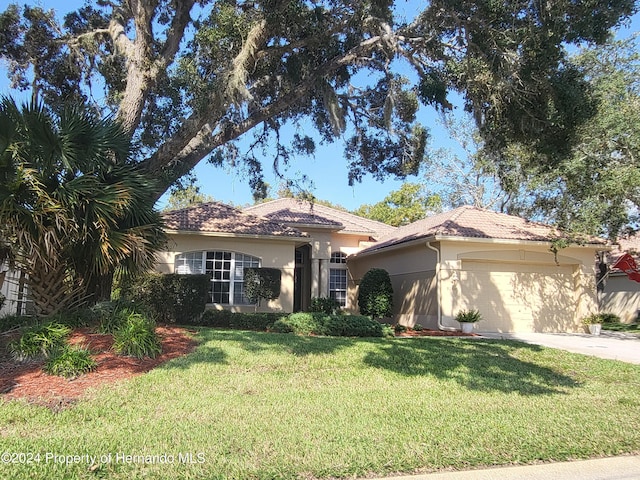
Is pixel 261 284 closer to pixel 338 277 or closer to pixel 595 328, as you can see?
pixel 338 277

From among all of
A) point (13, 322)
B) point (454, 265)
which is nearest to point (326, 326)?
point (454, 265)

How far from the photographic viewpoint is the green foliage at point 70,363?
662 cm

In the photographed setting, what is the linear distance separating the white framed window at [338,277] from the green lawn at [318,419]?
1364 centimetres

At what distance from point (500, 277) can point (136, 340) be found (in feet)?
43.1

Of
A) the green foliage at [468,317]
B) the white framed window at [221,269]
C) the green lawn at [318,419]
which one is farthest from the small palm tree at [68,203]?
the green foliage at [468,317]

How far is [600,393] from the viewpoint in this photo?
723 centimetres

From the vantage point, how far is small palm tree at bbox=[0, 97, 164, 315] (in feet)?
25.8

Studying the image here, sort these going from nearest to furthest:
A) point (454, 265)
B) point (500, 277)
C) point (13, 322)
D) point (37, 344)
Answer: point (37, 344), point (13, 322), point (454, 265), point (500, 277)

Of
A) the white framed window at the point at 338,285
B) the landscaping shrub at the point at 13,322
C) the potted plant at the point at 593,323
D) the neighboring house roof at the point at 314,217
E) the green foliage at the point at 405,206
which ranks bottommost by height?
the potted plant at the point at 593,323

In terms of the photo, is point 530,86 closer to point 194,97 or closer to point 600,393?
point 600,393

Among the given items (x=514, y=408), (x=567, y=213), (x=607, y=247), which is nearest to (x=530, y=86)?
(x=514, y=408)

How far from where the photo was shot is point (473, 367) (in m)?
8.57

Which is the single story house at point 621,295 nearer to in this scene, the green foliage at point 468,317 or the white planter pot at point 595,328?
the white planter pot at point 595,328

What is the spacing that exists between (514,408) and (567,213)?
1248 cm
